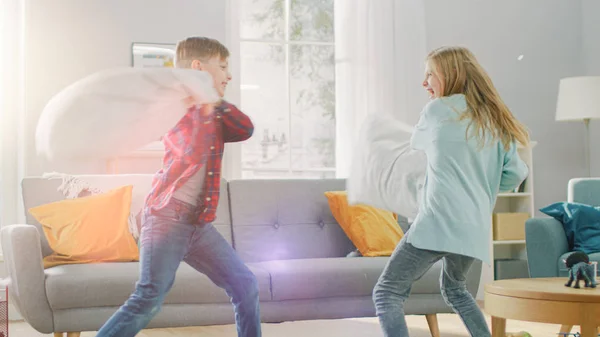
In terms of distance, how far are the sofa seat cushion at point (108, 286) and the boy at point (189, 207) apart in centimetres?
98

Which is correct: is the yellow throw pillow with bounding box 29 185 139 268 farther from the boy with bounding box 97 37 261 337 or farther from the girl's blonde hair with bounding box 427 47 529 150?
the girl's blonde hair with bounding box 427 47 529 150

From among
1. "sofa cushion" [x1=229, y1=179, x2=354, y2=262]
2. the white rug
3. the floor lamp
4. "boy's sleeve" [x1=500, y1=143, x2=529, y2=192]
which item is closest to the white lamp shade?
the floor lamp

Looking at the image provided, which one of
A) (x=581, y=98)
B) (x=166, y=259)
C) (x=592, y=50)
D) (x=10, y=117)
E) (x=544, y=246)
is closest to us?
(x=166, y=259)

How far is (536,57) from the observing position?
5.56 metres

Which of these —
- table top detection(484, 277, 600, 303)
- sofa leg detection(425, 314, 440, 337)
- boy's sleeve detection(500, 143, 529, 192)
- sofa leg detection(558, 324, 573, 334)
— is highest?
boy's sleeve detection(500, 143, 529, 192)

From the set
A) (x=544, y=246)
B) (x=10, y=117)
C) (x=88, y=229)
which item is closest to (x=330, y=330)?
(x=544, y=246)

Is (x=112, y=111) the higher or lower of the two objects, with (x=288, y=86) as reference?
lower

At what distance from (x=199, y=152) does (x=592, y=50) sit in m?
4.27

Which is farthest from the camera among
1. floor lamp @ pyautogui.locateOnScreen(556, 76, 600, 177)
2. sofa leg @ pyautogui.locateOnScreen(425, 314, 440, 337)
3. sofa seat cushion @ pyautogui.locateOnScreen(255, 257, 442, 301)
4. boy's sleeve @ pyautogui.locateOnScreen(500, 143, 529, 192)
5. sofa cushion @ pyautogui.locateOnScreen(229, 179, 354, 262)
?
floor lamp @ pyautogui.locateOnScreen(556, 76, 600, 177)

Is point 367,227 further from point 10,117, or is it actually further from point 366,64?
point 10,117

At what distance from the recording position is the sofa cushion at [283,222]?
3754 mm

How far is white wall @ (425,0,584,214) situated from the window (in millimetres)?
950

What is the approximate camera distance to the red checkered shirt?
2141 mm

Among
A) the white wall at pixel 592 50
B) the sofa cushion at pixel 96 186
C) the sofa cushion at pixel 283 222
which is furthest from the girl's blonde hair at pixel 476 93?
the white wall at pixel 592 50
